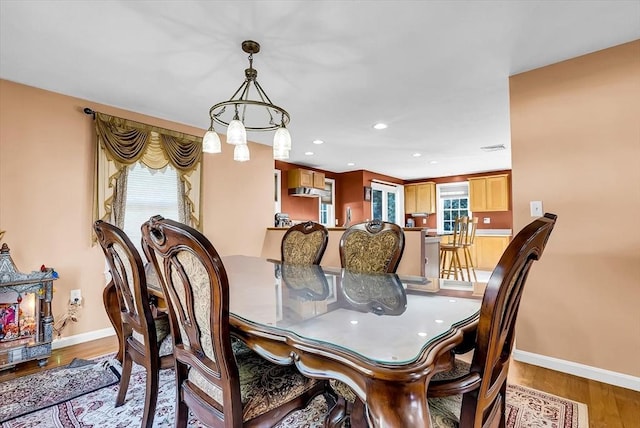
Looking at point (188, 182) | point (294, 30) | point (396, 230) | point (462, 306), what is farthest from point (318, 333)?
point (188, 182)

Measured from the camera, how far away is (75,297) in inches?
114

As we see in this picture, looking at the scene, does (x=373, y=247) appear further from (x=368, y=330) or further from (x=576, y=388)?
(x=576, y=388)

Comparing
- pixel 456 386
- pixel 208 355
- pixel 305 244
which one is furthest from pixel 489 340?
pixel 305 244

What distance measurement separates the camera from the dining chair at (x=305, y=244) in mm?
2566

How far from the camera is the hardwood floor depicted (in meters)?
1.71

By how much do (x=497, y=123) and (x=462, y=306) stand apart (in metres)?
3.19

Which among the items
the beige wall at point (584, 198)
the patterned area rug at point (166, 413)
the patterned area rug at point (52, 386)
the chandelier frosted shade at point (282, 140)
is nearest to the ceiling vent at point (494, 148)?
the beige wall at point (584, 198)

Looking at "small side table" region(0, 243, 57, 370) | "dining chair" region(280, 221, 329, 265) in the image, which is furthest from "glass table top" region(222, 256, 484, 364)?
"small side table" region(0, 243, 57, 370)

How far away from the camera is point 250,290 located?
1.59 meters

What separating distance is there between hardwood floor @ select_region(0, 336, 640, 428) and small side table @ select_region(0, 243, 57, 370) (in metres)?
0.11

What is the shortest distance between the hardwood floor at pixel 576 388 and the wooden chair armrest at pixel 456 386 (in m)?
1.35

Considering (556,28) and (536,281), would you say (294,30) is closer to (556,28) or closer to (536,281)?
(556,28)

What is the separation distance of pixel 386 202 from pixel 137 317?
7025 mm

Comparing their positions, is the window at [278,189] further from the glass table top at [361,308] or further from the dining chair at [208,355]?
the dining chair at [208,355]
